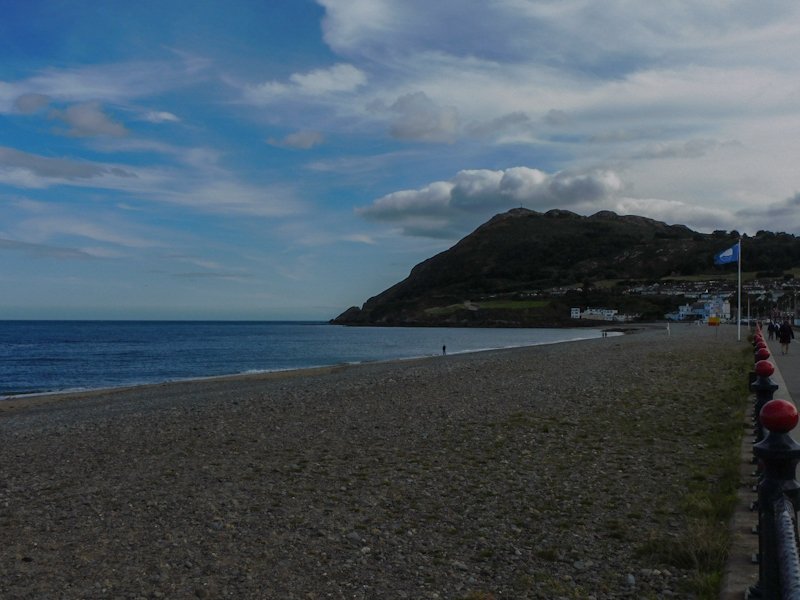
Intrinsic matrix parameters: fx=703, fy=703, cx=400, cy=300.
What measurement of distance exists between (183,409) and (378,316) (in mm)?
173697

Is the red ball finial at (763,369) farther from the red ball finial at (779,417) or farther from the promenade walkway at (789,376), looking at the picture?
the red ball finial at (779,417)

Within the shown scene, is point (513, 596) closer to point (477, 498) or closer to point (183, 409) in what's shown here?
point (477, 498)

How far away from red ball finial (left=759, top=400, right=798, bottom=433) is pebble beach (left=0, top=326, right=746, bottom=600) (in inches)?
78.1

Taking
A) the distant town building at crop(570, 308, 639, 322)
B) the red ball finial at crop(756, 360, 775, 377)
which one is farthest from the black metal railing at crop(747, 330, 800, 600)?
the distant town building at crop(570, 308, 639, 322)

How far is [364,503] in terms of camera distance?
22.3 feet

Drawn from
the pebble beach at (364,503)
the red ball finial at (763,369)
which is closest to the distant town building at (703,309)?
the pebble beach at (364,503)

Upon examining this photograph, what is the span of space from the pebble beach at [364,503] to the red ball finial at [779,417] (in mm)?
1983

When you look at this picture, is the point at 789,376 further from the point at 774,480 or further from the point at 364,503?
the point at 774,480

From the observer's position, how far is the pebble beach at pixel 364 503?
16.1 ft

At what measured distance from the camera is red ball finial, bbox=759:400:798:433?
275 cm

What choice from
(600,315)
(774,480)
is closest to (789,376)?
(774,480)

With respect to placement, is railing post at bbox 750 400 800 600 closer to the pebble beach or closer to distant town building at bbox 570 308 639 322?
the pebble beach

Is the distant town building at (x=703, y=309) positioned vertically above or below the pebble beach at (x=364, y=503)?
above

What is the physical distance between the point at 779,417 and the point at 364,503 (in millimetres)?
4684
